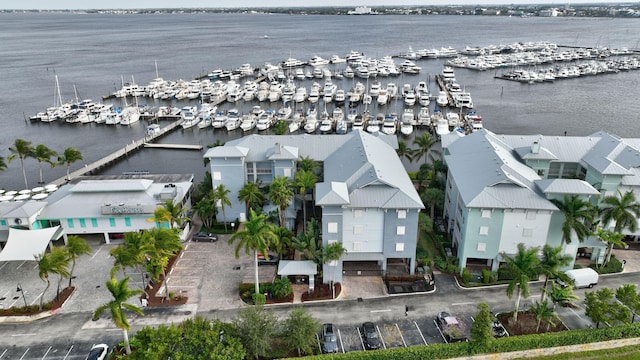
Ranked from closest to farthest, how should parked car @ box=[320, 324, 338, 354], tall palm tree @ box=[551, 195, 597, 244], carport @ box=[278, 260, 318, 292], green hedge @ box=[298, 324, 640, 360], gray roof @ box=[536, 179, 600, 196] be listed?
green hedge @ box=[298, 324, 640, 360]
parked car @ box=[320, 324, 338, 354]
tall palm tree @ box=[551, 195, 597, 244]
carport @ box=[278, 260, 318, 292]
gray roof @ box=[536, 179, 600, 196]

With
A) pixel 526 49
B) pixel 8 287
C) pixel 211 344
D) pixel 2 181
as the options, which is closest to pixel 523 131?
pixel 211 344

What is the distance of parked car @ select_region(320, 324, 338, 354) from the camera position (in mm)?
32844

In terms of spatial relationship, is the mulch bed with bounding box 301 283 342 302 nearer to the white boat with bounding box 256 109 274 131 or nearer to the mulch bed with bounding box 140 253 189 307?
the mulch bed with bounding box 140 253 189 307

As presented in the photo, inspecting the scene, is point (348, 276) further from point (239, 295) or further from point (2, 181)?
point (2, 181)

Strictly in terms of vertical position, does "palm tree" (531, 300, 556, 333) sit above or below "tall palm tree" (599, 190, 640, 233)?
below

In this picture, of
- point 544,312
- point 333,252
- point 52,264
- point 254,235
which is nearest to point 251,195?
point 254,235

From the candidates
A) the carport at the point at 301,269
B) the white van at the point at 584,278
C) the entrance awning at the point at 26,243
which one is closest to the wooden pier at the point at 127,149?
the entrance awning at the point at 26,243

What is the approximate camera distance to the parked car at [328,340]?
32844 mm

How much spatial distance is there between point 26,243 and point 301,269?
27.6m

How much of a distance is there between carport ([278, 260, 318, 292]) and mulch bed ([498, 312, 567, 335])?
1609 cm

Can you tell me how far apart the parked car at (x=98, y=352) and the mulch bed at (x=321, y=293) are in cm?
1588

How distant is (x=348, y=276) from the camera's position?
4278 cm

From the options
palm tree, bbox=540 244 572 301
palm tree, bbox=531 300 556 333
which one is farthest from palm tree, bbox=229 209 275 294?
palm tree, bbox=540 244 572 301

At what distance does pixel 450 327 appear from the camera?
114ft
